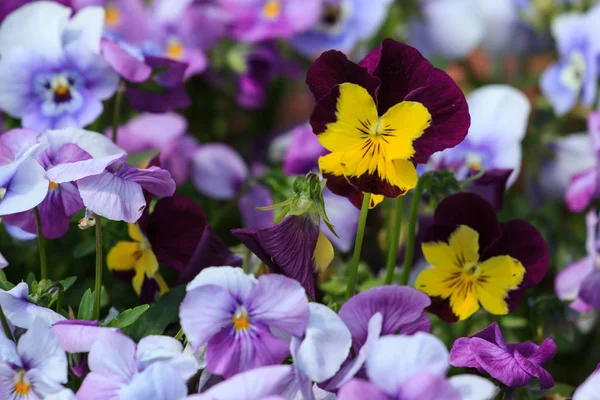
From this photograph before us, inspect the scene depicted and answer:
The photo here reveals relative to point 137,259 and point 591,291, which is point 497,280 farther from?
point 137,259

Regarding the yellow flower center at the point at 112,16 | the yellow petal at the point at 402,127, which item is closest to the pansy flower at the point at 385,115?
the yellow petal at the point at 402,127

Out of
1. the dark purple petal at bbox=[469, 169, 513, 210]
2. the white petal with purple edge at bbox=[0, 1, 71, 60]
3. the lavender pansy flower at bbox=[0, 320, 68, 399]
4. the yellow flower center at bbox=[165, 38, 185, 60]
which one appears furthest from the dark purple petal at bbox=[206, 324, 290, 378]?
the yellow flower center at bbox=[165, 38, 185, 60]

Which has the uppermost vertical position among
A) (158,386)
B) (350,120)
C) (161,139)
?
A: (350,120)

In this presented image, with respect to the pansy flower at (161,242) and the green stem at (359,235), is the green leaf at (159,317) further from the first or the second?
the green stem at (359,235)

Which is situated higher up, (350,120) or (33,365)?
(350,120)

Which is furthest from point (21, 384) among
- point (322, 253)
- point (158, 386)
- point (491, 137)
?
point (491, 137)

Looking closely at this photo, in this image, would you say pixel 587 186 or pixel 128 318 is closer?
pixel 128 318
